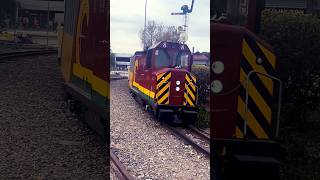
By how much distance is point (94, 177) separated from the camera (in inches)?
121

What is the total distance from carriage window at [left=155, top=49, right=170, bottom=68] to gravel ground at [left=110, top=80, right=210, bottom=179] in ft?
0.90

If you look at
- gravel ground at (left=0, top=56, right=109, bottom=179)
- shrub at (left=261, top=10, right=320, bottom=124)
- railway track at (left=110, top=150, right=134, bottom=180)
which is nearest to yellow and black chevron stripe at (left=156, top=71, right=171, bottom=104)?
railway track at (left=110, top=150, right=134, bottom=180)

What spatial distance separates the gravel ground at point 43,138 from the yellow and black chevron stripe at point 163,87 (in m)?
0.78

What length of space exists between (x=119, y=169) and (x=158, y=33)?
695 mm

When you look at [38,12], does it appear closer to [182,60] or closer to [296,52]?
[182,60]

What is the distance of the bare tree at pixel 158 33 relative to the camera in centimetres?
175

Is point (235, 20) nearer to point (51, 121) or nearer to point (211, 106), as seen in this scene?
point (211, 106)

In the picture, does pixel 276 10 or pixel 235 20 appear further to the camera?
pixel 276 10

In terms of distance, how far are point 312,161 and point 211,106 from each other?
1.00 metres

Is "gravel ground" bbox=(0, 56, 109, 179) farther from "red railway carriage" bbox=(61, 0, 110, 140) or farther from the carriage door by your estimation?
the carriage door

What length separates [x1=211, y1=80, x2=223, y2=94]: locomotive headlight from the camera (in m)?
1.73

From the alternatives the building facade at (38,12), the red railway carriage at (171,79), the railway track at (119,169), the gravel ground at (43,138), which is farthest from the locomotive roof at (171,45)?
the building facade at (38,12)

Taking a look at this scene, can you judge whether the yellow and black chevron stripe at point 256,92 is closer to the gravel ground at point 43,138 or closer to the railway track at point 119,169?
the railway track at point 119,169

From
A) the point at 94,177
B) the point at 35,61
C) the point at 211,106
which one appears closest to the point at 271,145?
the point at 211,106
